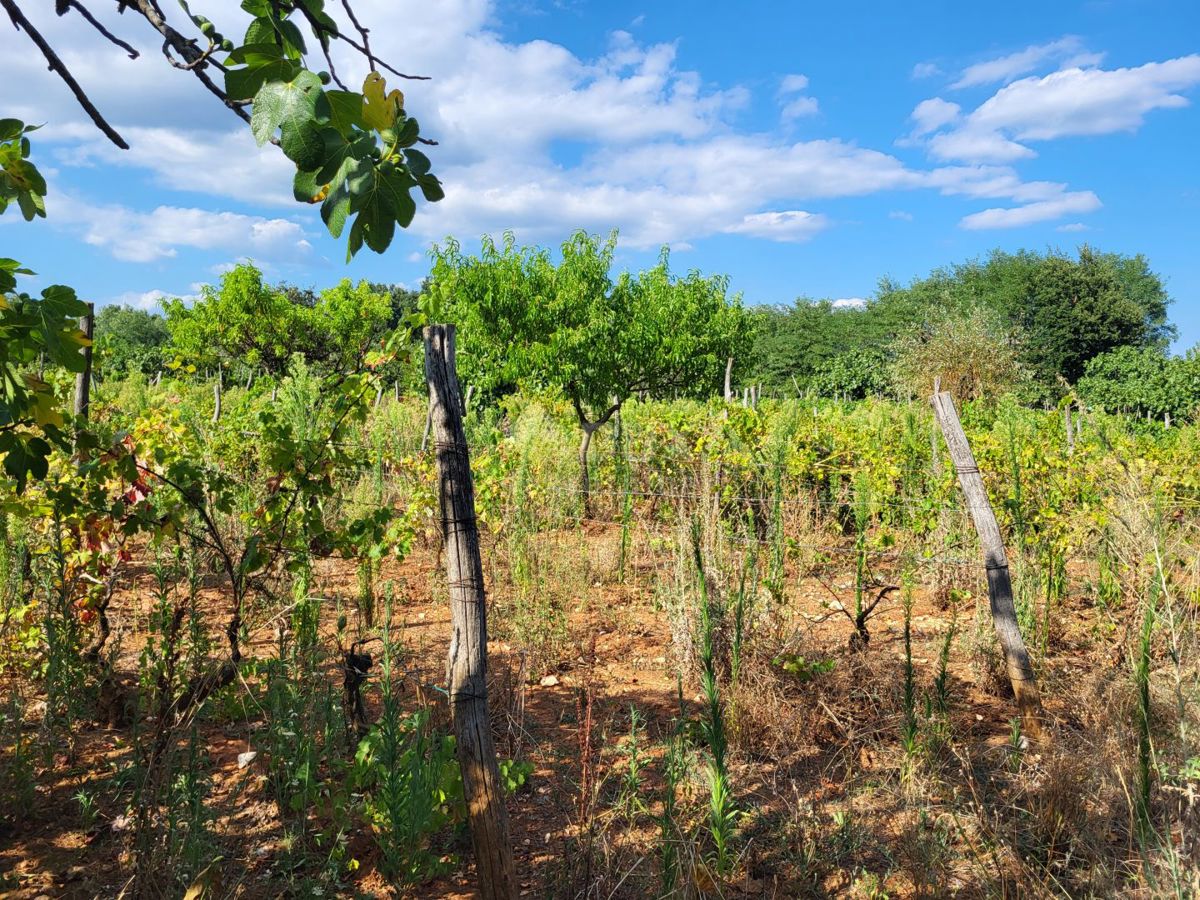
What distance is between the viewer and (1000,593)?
3.78 m

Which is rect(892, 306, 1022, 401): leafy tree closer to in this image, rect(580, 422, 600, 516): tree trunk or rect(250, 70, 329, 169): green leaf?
rect(580, 422, 600, 516): tree trunk

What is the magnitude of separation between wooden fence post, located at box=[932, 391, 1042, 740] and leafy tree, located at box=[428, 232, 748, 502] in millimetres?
5433

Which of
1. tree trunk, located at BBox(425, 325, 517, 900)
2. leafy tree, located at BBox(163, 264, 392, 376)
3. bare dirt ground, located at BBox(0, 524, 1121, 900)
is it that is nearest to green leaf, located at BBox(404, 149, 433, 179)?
tree trunk, located at BBox(425, 325, 517, 900)

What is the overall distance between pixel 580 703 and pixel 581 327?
6352 mm

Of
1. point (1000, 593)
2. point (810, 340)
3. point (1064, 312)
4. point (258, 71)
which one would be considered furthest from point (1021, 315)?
point (258, 71)

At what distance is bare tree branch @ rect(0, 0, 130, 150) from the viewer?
1.67 meters

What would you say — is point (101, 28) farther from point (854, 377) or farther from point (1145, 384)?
point (854, 377)

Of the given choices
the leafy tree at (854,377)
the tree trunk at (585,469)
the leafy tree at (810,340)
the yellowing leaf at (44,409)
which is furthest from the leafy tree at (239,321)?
the leafy tree at (810,340)

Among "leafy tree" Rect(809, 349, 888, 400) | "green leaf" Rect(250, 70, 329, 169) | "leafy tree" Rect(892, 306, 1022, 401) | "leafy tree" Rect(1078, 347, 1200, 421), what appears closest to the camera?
"green leaf" Rect(250, 70, 329, 169)

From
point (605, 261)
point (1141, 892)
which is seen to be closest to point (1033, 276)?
point (605, 261)

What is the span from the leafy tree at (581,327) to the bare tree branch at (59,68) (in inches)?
287

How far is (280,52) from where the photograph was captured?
1106mm

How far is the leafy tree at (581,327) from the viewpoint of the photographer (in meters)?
9.38

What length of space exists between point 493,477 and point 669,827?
11.4ft
